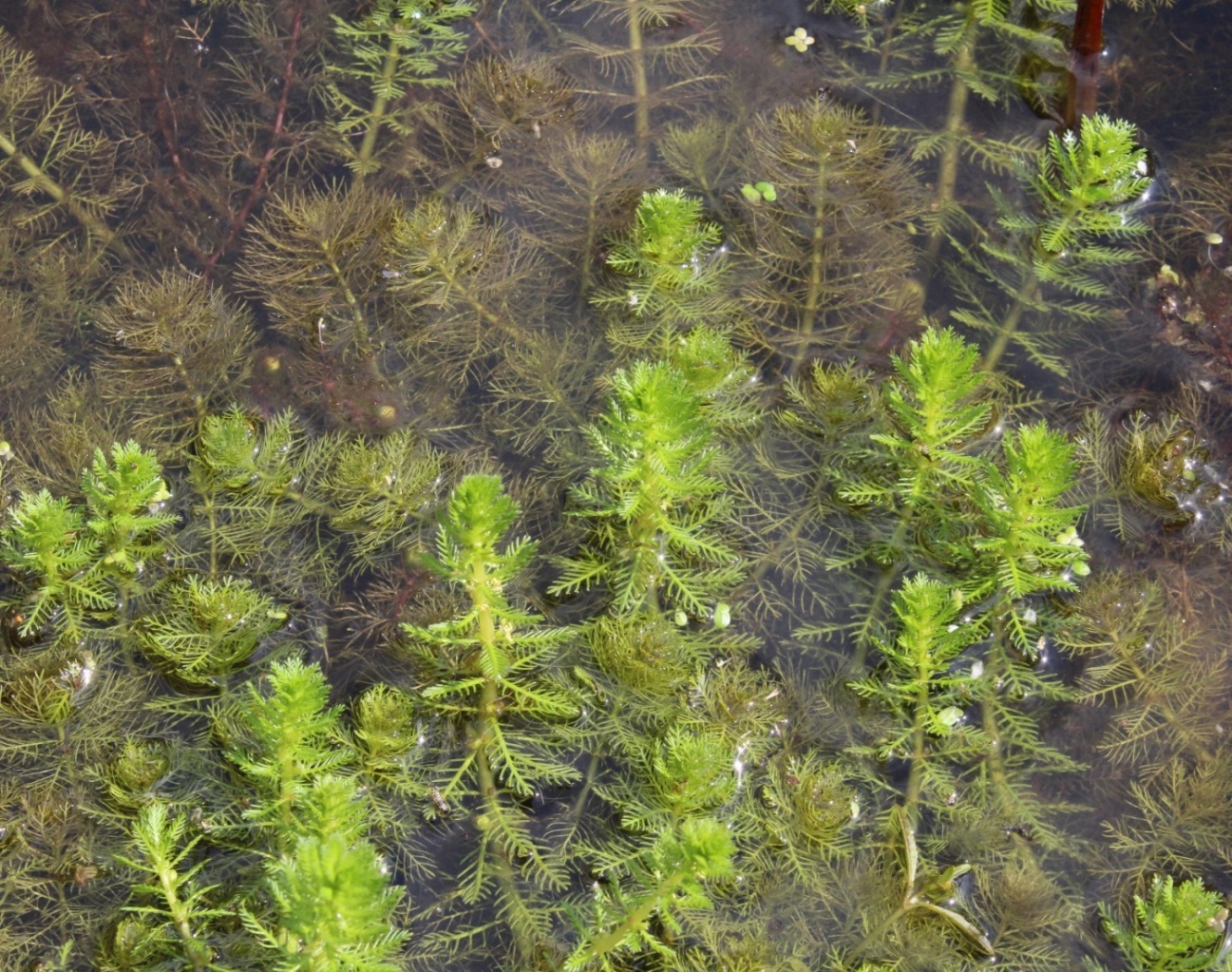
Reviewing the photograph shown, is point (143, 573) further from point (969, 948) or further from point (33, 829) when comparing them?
point (969, 948)

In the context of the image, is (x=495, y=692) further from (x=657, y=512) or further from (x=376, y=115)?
(x=376, y=115)

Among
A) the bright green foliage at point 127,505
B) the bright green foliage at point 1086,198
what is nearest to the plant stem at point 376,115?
the bright green foliage at point 127,505

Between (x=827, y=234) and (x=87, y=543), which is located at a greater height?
(x=827, y=234)

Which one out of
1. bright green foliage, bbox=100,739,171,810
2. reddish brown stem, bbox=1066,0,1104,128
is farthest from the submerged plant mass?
reddish brown stem, bbox=1066,0,1104,128

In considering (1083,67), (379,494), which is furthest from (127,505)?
(1083,67)

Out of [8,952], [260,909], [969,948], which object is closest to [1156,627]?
[969,948]

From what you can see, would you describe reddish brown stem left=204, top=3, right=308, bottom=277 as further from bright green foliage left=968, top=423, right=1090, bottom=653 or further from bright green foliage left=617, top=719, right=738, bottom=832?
bright green foliage left=968, top=423, right=1090, bottom=653
